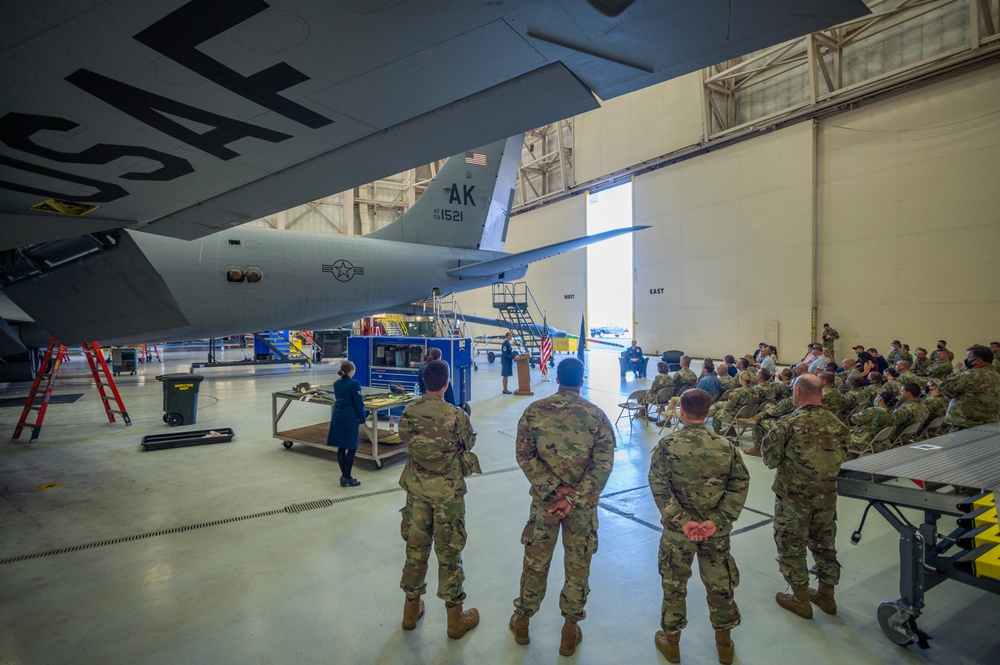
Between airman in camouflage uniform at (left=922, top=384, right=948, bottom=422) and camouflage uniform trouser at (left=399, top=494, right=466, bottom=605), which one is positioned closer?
camouflage uniform trouser at (left=399, top=494, right=466, bottom=605)

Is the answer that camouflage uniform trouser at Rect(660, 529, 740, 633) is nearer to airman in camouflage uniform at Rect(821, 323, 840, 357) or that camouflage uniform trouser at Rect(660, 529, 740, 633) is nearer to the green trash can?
the green trash can

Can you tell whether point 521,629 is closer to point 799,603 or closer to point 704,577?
point 704,577

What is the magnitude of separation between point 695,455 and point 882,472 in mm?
1321

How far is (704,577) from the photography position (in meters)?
3.03

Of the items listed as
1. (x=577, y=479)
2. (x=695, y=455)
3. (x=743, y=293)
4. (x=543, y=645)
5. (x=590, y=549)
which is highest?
(x=743, y=293)

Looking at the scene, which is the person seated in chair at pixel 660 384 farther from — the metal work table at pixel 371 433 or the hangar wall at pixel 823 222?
the hangar wall at pixel 823 222

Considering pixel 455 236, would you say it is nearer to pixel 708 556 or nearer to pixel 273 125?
pixel 273 125

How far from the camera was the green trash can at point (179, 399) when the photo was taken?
9.66 meters

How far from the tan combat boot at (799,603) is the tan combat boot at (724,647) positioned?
0.81 m

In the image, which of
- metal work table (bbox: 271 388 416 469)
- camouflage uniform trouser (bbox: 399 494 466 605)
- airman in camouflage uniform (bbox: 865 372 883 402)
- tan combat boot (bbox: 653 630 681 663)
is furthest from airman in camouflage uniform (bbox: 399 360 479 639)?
airman in camouflage uniform (bbox: 865 372 883 402)

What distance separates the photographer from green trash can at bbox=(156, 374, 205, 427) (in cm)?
966

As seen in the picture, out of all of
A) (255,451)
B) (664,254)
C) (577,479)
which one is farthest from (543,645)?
(664,254)

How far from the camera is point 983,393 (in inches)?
234

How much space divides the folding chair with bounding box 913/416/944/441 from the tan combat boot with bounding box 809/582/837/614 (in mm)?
4812
